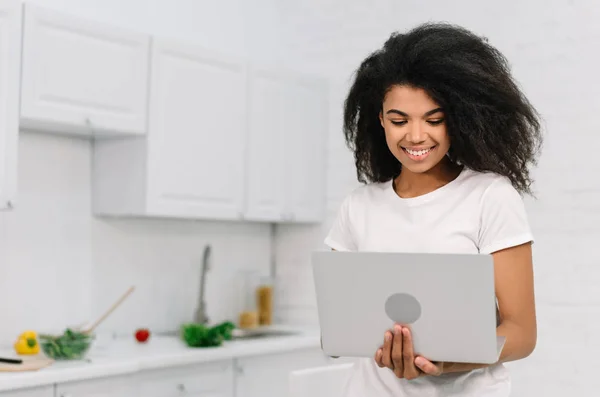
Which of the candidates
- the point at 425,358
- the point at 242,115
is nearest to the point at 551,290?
the point at 242,115

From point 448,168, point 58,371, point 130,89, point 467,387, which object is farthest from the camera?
point 130,89

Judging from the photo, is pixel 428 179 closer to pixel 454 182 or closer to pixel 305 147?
pixel 454 182

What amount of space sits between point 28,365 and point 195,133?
1.37m

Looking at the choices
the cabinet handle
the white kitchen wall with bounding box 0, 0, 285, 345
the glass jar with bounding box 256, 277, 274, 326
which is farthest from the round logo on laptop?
the glass jar with bounding box 256, 277, 274, 326

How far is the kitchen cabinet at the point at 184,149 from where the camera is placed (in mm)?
3652

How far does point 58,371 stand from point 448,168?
156 centimetres

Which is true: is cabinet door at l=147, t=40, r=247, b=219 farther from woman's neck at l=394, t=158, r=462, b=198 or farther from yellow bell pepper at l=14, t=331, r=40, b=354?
woman's neck at l=394, t=158, r=462, b=198

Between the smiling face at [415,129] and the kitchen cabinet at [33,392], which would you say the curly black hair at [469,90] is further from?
the kitchen cabinet at [33,392]

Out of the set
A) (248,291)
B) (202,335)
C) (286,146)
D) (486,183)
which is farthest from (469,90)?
(248,291)

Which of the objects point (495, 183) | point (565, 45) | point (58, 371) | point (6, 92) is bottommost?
point (58, 371)

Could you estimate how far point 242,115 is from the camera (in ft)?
13.5

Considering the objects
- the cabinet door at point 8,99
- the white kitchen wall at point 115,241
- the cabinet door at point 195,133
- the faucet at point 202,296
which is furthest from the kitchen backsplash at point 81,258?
the cabinet door at point 8,99

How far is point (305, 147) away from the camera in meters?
4.46

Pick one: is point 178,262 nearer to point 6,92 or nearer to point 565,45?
point 6,92
